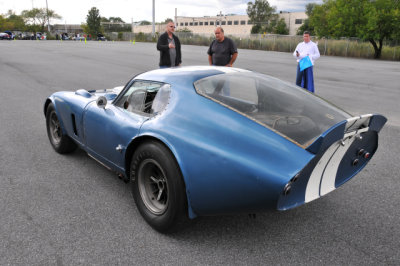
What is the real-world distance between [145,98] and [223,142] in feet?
3.57

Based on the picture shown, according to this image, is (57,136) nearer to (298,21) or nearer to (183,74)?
(183,74)

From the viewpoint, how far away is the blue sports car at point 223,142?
2.07 metres

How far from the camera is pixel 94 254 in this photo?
236 centimetres

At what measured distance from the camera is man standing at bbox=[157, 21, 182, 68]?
24.8 feet

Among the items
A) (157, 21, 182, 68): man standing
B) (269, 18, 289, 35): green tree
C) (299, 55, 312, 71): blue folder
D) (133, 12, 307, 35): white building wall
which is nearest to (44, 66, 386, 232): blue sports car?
(157, 21, 182, 68): man standing

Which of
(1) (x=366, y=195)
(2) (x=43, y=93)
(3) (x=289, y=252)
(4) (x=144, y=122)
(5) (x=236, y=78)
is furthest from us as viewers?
(2) (x=43, y=93)

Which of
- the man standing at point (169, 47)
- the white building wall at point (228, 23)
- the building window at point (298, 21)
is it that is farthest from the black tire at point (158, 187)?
the building window at point (298, 21)

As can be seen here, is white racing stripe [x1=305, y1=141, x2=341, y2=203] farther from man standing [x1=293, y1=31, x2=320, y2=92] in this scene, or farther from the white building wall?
the white building wall

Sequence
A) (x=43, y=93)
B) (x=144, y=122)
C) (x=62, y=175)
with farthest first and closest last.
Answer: (x=43, y=93) < (x=62, y=175) < (x=144, y=122)

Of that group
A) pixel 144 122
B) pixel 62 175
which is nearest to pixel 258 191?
pixel 144 122

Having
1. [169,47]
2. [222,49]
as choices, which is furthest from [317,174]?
[169,47]

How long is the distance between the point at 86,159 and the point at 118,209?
4.59 ft

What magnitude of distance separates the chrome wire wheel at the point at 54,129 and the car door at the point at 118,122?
1042mm

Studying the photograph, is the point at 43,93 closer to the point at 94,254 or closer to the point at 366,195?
the point at 94,254
